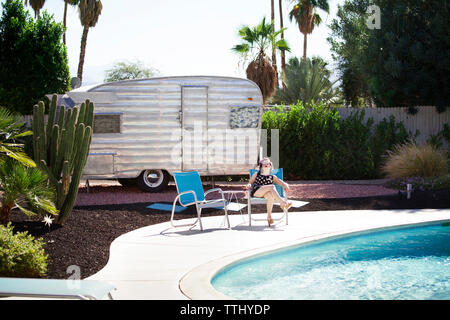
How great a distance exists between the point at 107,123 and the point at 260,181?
4943 millimetres

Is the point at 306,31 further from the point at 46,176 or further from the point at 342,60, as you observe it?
the point at 46,176

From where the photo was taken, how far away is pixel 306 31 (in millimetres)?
35219

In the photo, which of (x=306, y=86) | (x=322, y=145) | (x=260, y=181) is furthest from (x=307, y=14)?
(x=260, y=181)

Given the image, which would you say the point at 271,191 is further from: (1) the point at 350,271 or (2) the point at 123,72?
(2) the point at 123,72

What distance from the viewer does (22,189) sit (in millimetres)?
7488

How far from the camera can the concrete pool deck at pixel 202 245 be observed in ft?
18.4

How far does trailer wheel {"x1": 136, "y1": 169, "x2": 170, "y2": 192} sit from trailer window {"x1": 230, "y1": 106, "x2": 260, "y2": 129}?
1969 millimetres

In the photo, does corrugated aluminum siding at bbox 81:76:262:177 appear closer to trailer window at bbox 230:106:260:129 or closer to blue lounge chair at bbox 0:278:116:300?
trailer window at bbox 230:106:260:129

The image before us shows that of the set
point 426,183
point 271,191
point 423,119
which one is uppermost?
point 423,119

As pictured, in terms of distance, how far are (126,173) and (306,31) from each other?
24360mm

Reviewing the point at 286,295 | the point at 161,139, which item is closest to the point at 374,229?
A: the point at 286,295

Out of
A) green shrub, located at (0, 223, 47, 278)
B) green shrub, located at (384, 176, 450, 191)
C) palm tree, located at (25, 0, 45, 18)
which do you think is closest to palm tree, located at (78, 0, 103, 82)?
palm tree, located at (25, 0, 45, 18)

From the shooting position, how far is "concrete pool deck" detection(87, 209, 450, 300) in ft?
18.4

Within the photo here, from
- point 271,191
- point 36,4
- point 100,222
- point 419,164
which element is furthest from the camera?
point 36,4
